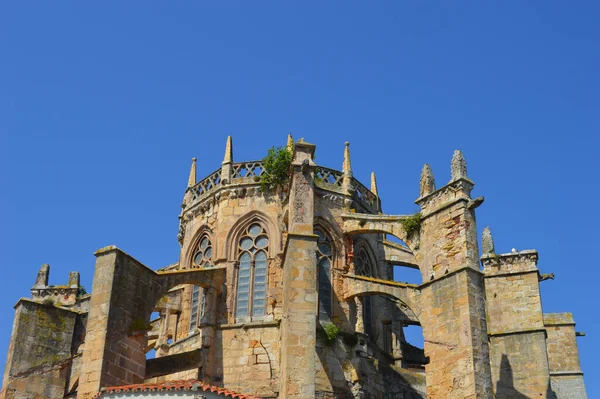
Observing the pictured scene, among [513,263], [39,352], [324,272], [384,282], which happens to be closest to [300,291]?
[384,282]

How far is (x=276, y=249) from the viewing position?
25094 millimetres

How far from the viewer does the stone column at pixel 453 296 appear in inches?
801

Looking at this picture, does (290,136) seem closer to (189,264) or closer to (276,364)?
(189,264)

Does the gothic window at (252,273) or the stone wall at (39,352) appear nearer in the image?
the stone wall at (39,352)

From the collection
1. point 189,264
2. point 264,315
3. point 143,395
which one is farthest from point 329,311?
point 143,395

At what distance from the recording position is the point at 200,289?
83.9ft

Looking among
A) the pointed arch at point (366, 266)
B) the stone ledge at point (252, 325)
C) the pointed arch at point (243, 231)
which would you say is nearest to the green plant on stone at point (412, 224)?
the pointed arch at point (366, 266)

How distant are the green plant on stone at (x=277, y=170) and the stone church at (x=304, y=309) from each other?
0.06 metres

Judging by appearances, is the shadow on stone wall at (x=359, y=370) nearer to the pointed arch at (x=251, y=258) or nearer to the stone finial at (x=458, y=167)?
the pointed arch at (x=251, y=258)

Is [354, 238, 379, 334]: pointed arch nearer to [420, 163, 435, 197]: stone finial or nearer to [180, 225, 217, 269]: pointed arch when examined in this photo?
[420, 163, 435, 197]: stone finial

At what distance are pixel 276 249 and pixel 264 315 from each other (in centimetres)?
196

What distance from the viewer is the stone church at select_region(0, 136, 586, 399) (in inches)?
827

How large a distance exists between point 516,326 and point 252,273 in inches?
305

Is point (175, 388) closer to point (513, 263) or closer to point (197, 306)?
point (197, 306)
